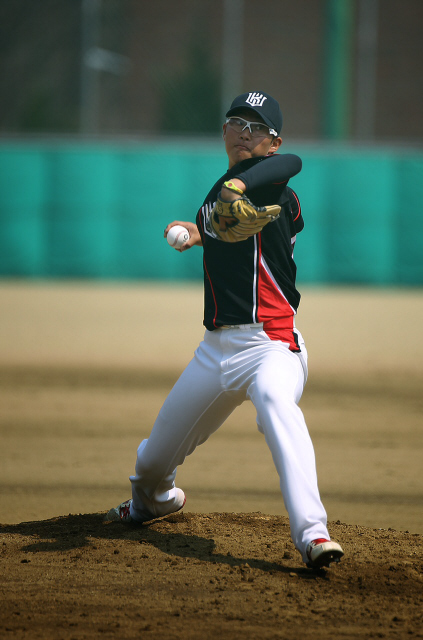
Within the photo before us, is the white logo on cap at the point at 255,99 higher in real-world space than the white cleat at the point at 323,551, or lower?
higher

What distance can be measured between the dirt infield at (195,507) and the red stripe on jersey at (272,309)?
35.9 inches

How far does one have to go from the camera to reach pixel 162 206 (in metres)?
16.9

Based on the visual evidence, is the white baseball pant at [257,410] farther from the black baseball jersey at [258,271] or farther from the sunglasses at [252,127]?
the sunglasses at [252,127]

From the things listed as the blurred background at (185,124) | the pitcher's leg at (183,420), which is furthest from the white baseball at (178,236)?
the blurred background at (185,124)

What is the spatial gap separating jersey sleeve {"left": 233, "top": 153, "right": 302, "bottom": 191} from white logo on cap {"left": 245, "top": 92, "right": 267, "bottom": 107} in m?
0.25

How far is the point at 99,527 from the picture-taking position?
3.63m

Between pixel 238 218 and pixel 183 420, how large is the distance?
859mm

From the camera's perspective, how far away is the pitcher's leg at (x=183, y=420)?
316 centimetres

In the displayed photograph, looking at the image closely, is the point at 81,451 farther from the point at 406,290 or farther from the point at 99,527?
the point at 406,290

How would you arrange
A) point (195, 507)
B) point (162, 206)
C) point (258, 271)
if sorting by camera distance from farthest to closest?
point (162, 206), point (195, 507), point (258, 271)

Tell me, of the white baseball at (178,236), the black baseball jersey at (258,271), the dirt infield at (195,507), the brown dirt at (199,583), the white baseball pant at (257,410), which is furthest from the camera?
the white baseball at (178,236)

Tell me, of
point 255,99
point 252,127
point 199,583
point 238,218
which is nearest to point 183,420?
point 199,583

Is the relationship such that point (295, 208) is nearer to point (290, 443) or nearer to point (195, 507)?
point (290, 443)

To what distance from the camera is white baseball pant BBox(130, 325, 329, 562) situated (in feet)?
9.34
